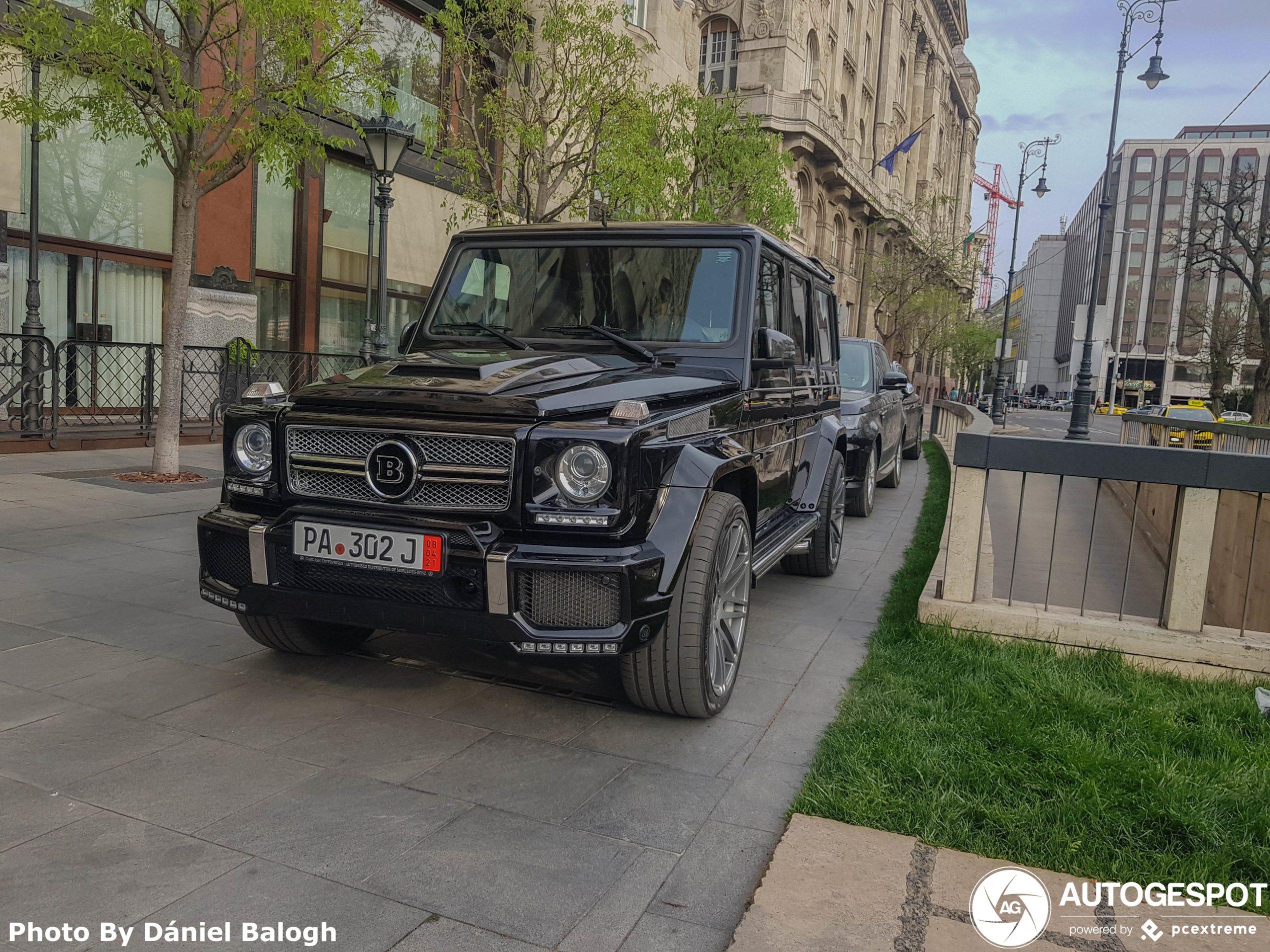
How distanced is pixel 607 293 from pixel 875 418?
6.05 metres

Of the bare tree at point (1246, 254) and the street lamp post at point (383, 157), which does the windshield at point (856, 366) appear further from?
the bare tree at point (1246, 254)

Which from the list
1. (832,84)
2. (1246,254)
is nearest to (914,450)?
(1246,254)

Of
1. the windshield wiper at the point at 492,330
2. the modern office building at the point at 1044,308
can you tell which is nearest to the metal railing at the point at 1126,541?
the windshield wiper at the point at 492,330

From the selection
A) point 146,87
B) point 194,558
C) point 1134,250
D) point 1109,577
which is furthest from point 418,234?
point 1134,250

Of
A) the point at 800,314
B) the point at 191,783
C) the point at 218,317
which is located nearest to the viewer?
the point at 191,783

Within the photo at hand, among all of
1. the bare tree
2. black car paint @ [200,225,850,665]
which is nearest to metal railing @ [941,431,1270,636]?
black car paint @ [200,225,850,665]

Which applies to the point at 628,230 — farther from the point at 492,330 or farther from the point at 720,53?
the point at 720,53

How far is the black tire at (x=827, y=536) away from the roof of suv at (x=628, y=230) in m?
1.97

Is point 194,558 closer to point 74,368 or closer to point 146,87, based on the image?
point 146,87

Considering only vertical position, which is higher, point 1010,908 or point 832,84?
point 832,84

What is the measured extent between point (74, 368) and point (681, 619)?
37.7ft

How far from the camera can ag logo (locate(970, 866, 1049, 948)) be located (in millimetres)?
2430

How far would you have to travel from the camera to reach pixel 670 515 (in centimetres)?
342

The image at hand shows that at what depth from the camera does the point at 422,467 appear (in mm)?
3361
